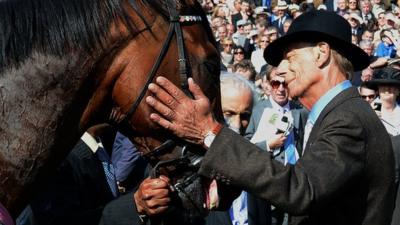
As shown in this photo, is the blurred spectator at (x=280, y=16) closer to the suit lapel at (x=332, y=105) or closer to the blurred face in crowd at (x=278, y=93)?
the blurred face in crowd at (x=278, y=93)

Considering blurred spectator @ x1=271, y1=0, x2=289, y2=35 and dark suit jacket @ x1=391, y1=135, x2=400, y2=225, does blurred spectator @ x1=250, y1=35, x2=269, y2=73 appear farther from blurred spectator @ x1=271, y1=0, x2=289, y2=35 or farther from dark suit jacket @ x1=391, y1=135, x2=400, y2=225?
dark suit jacket @ x1=391, y1=135, x2=400, y2=225

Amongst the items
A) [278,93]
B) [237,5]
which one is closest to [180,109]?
[278,93]

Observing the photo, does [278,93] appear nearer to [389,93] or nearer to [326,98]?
[389,93]

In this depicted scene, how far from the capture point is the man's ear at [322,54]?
3.40 meters

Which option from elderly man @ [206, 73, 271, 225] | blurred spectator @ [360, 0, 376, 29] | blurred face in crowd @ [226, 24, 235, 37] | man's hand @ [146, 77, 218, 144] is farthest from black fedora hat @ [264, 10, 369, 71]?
blurred spectator @ [360, 0, 376, 29]

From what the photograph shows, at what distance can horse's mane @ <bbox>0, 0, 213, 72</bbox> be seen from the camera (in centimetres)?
278

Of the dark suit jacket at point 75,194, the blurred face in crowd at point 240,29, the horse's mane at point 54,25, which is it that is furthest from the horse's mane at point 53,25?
the blurred face in crowd at point 240,29

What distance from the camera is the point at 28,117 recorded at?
110 inches

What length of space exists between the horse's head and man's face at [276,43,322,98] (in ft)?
1.62

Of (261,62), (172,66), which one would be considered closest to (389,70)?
(261,62)

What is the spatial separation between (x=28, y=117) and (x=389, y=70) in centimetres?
660

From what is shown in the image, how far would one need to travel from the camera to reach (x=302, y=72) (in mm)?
3416

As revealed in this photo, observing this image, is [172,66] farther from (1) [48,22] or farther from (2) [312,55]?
(2) [312,55]

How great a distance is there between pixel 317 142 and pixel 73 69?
3.51 ft
